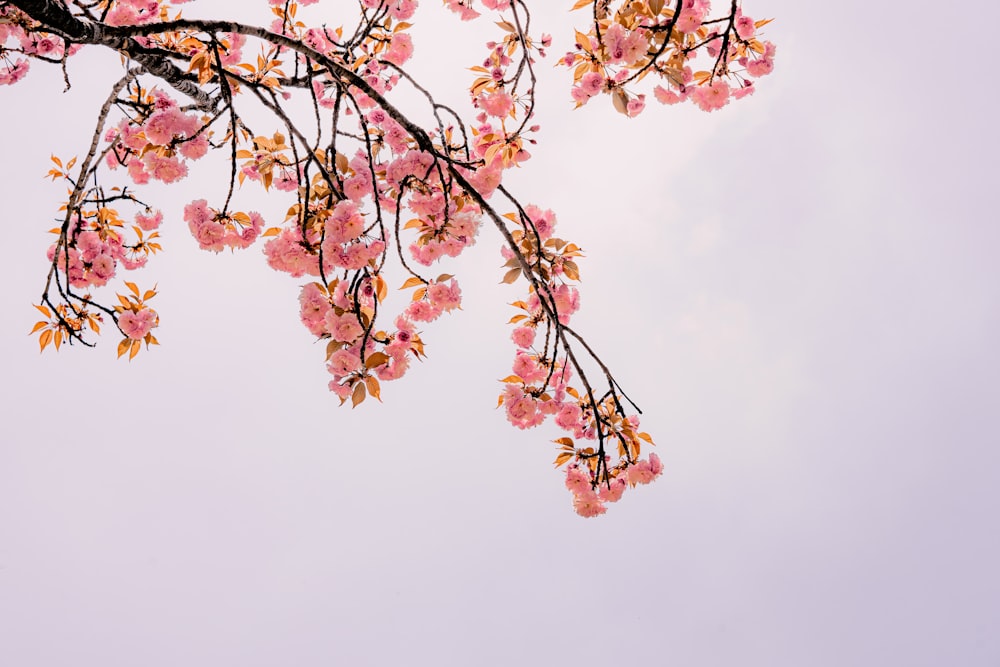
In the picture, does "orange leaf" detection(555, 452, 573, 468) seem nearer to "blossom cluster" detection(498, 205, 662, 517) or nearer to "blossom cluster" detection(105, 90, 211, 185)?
"blossom cluster" detection(498, 205, 662, 517)

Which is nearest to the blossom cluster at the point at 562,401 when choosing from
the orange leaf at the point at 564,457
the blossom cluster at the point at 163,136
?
the orange leaf at the point at 564,457

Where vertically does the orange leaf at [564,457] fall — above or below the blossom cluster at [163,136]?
below

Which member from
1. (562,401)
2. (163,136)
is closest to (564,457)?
(562,401)

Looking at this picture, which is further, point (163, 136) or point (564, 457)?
point (564, 457)

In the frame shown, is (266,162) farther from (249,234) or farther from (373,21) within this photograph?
(373,21)

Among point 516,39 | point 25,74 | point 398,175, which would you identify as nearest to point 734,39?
point 516,39

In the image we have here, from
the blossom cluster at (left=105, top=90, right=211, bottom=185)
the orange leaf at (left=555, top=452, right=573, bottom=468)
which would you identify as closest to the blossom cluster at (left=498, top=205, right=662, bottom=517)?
the orange leaf at (left=555, top=452, right=573, bottom=468)

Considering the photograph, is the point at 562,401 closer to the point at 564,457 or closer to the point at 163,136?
the point at 564,457

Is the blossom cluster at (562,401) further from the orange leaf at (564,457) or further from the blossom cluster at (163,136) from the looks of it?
the blossom cluster at (163,136)

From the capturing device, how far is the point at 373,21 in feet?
8.49

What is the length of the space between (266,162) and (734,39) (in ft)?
6.64

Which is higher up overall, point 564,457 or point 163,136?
point 163,136

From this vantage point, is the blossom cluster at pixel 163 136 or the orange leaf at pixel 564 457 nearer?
the blossom cluster at pixel 163 136

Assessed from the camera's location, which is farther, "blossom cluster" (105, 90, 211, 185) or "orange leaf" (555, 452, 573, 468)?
"orange leaf" (555, 452, 573, 468)
